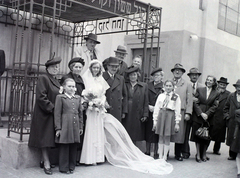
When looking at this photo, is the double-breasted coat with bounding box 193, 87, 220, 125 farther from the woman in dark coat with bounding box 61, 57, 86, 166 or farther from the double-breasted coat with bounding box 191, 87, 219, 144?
the woman in dark coat with bounding box 61, 57, 86, 166

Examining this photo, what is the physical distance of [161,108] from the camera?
6.41m

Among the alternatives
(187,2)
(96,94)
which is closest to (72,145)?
(96,94)

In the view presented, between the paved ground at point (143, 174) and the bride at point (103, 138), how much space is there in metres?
0.19

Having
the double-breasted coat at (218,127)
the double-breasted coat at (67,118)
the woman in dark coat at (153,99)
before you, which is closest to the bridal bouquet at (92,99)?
the double-breasted coat at (67,118)

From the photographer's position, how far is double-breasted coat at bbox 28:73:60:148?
5.12m

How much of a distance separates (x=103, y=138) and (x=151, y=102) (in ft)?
5.20

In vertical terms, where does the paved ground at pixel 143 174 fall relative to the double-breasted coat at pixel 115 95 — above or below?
below

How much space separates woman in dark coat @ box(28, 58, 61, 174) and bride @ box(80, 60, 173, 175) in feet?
2.35

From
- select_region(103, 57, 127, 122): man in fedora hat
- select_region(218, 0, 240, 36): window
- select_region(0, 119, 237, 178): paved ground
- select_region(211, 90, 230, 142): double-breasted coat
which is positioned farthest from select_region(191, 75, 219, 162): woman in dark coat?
select_region(218, 0, 240, 36): window

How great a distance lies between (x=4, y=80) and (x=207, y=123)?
17.7 feet

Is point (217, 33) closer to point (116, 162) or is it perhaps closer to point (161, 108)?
point (161, 108)

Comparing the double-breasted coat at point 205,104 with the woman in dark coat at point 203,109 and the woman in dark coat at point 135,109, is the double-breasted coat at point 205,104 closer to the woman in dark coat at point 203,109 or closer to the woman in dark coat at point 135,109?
the woman in dark coat at point 203,109

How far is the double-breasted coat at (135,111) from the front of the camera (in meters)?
6.64

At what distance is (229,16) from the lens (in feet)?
43.7
